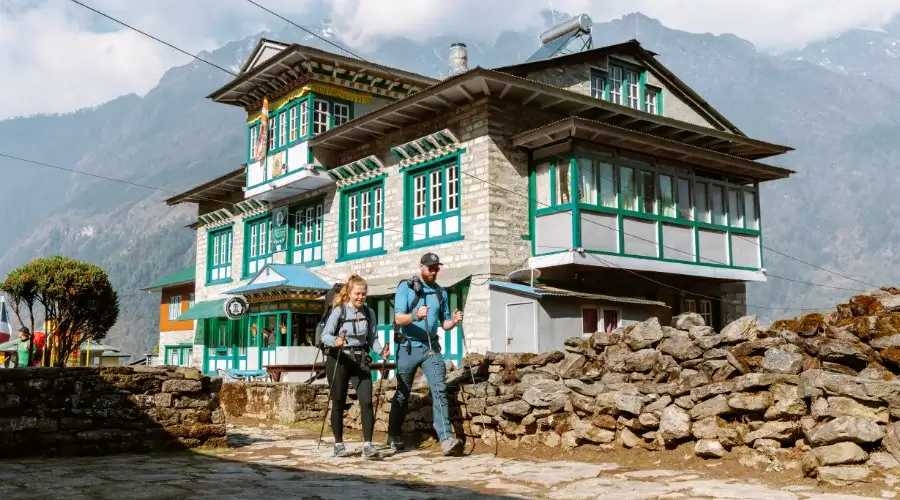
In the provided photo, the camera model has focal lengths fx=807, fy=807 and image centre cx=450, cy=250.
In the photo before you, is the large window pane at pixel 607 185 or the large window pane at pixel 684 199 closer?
the large window pane at pixel 607 185

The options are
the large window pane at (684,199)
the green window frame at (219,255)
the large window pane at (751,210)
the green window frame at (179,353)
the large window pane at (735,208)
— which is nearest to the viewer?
the large window pane at (684,199)

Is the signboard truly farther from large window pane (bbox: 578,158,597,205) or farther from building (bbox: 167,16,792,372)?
large window pane (bbox: 578,158,597,205)

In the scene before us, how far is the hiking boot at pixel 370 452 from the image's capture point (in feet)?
24.8

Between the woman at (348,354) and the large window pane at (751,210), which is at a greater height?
the large window pane at (751,210)

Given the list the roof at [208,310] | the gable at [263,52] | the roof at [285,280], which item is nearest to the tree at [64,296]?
the roof at [285,280]

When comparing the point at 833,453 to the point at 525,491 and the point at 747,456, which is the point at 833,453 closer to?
the point at 747,456

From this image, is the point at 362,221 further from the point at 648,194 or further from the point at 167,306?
the point at 167,306

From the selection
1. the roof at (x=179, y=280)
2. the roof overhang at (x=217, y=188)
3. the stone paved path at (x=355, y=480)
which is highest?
the roof overhang at (x=217, y=188)

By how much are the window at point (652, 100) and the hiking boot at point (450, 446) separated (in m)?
15.2

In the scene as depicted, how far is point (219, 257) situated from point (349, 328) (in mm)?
21146

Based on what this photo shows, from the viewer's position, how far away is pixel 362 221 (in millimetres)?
20531

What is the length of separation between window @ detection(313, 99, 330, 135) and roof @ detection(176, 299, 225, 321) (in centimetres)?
714

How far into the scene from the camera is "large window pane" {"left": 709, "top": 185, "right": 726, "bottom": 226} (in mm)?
18953

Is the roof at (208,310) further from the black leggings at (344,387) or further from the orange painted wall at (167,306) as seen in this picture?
the black leggings at (344,387)
